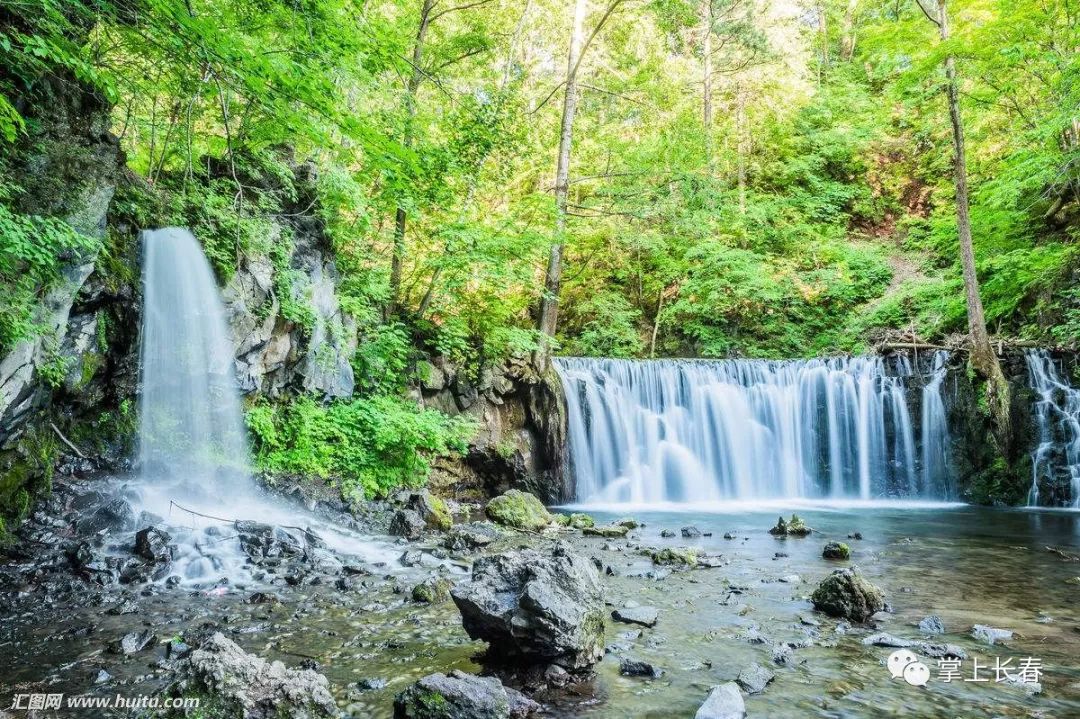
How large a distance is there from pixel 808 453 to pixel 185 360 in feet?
43.0

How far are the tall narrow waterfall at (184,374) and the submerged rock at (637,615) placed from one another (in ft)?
19.6

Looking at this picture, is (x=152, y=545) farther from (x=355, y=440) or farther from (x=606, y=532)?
(x=606, y=532)

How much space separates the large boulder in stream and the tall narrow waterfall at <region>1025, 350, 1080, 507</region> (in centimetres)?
1261

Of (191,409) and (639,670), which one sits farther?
(191,409)

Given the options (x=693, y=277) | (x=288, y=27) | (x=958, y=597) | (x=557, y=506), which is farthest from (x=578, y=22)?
(x=958, y=597)

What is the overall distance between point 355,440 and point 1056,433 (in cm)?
1386

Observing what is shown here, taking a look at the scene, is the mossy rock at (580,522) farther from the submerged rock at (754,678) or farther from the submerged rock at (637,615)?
the submerged rock at (754,678)

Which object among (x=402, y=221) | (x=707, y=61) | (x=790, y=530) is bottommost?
(x=790, y=530)

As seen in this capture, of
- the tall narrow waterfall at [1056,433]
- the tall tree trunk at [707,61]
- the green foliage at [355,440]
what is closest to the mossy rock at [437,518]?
the green foliage at [355,440]

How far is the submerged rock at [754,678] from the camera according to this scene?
10.5 feet

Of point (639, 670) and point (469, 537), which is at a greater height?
point (639, 670)

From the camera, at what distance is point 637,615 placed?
14.3 ft

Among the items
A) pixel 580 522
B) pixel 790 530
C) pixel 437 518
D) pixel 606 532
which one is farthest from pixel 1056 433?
pixel 437 518

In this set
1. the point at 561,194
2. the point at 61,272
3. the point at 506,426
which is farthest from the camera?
the point at 561,194
